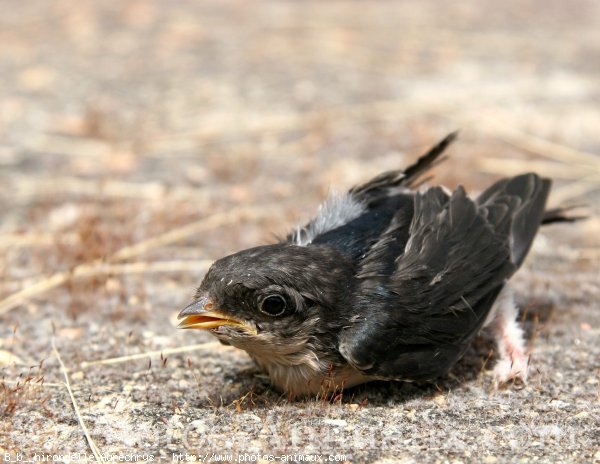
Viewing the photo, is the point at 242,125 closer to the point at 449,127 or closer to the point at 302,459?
the point at 449,127

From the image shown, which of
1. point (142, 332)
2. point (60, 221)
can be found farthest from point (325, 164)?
point (142, 332)

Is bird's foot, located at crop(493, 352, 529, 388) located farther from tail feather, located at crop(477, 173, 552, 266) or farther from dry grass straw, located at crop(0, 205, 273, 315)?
dry grass straw, located at crop(0, 205, 273, 315)

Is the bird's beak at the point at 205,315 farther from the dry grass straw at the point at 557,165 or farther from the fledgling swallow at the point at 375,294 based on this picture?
the dry grass straw at the point at 557,165

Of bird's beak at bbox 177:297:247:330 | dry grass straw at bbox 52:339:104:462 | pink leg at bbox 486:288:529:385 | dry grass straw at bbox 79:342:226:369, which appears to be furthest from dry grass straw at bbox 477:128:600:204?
dry grass straw at bbox 52:339:104:462

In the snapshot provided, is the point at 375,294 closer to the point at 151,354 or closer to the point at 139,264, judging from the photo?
the point at 151,354

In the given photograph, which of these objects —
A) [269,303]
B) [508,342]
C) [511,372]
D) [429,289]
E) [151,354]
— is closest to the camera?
[269,303]

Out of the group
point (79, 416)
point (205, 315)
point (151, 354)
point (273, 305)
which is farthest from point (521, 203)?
point (79, 416)
